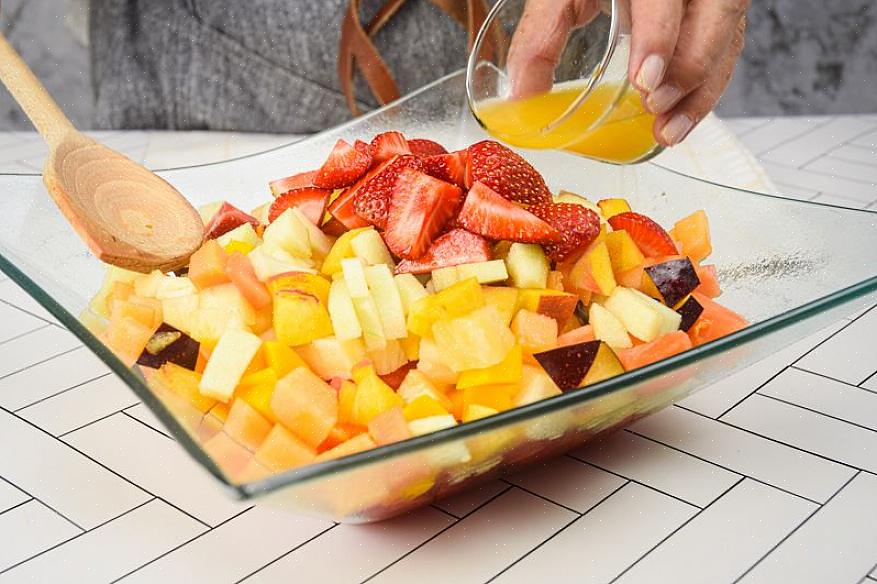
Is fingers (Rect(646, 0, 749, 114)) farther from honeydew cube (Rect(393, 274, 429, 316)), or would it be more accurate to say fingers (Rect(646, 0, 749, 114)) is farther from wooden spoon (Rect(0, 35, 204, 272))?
wooden spoon (Rect(0, 35, 204, 272))

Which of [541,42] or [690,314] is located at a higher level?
[541,42]

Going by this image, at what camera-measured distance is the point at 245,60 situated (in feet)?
7.39

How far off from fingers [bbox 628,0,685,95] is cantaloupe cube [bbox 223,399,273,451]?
1.92 feet

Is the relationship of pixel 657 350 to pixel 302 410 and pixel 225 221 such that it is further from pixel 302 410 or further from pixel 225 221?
pixel 225 221

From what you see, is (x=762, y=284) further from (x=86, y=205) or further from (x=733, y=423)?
(x=86, y=205)

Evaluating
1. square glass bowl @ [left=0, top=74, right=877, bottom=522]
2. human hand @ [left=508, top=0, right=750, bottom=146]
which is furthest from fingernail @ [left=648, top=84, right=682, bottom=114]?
square glass bowl @ [left=0, top=74, right=877, bottom=522]

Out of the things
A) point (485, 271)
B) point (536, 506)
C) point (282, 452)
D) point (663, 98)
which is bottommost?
point (536, 506)

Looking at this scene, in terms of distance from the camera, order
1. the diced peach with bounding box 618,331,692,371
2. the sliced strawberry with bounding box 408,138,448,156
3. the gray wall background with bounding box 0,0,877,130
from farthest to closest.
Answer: the gray wall background with bounding box 0,0,877,130 < the sliced strawberry with bounding box 408,138,448,156 < the diced peach with bounding box 618,331,692,371

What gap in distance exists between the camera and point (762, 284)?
3.98 ft

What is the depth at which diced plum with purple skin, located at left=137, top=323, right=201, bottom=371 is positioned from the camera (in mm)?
1042

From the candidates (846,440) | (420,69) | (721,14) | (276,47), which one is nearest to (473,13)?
(420,69)

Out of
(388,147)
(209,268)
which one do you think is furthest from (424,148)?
(209,268)

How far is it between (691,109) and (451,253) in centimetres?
46

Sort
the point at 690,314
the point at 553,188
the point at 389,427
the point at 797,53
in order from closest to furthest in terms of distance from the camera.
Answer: the point at 389,427 → the point at 690,314 → the point at 553,188 → the point at 797,53
